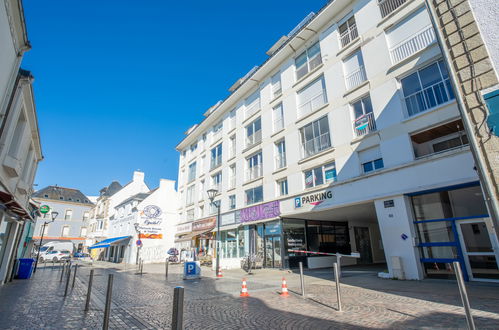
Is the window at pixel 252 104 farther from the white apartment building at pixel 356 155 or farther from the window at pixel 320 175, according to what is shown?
the window at pixel 320 175

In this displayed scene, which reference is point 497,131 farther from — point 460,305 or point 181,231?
point 181,231

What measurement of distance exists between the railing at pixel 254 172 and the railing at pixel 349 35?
35.6 feet

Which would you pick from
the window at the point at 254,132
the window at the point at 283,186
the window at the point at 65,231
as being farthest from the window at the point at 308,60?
the window at the point at 65,231

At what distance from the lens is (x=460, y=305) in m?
6.20

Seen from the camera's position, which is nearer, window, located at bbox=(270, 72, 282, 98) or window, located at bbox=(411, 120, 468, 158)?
window, located at bbox=(411, 120, 468, 158)

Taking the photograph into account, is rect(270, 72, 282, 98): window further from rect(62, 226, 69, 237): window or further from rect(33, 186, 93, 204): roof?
rect(33, 186, 93, 204): roof

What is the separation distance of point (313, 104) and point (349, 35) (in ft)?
15.4

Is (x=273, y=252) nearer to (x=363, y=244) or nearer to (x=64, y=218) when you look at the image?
(x=363, y=244)

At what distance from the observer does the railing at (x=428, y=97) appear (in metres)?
11.3

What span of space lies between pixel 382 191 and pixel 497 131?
829 centimetres

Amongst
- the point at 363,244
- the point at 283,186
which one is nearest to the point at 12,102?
the point at 283,186

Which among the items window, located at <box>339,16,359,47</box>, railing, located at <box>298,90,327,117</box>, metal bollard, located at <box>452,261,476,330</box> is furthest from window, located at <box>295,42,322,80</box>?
metal bollard, located at <box>452,261,476,330</box>

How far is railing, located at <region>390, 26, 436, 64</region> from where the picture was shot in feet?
39.9

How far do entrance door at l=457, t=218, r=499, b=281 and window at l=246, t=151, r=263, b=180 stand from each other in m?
13.8
